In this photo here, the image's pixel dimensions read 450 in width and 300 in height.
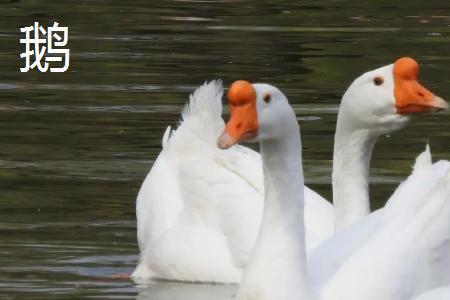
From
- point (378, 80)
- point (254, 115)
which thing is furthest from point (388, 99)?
point (254, 115)

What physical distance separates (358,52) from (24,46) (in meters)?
4.21

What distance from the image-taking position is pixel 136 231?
13492mm

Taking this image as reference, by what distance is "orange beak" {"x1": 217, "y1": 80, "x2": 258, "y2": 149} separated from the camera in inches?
373

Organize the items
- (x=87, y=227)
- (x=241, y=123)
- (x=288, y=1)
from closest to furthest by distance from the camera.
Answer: (x=241, y=123) < (x=87, y=227) < (x=288, y=1)

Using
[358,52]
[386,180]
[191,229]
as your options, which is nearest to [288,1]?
[358,52]

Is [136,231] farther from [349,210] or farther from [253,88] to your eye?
[253,88]

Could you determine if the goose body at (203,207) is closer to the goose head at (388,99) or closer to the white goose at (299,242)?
the goose head at (388,99)

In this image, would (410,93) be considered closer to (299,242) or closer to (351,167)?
(351,167)

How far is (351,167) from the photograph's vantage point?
11859mm

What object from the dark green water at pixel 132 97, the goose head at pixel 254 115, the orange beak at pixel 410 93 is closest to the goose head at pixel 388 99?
the orange beak at pixel 410 93

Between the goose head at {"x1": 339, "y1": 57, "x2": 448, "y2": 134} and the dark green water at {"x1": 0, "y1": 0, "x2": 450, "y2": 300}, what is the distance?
1.41 m

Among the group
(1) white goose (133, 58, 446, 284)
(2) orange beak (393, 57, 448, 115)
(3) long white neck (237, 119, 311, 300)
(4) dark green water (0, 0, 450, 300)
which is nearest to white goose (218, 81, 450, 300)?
(3) long white neck (237, 119, 311, 300)

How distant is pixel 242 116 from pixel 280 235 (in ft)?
2.85

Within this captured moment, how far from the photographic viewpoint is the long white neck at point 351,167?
11789mm
